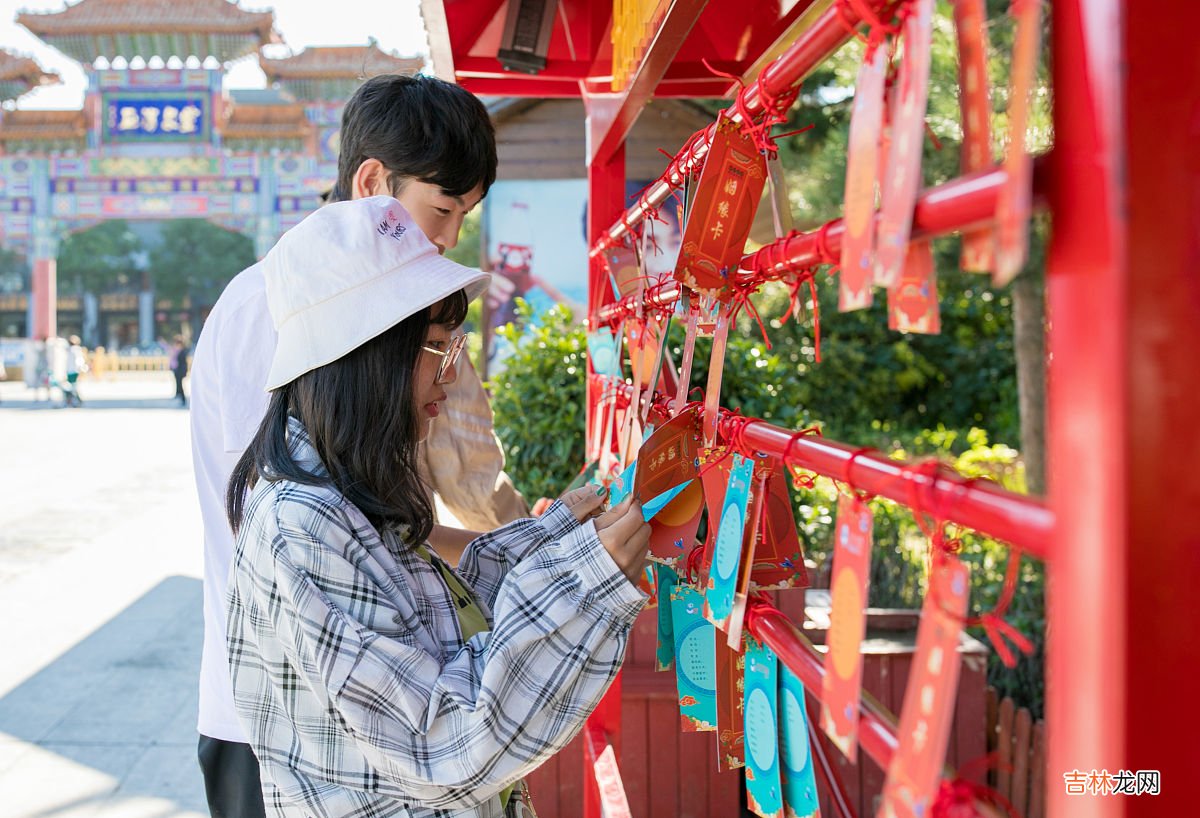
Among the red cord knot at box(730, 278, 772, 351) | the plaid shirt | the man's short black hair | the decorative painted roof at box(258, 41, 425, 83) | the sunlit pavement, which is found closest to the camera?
the plaid shirt

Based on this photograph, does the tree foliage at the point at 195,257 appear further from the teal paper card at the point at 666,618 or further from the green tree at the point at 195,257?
the teal paper card at the point at 666,618

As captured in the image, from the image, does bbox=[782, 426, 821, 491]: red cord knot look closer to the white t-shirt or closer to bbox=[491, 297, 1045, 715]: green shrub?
the white t-shirt

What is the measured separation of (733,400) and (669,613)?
2021mm

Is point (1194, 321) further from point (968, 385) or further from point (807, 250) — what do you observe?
point (968, 385)

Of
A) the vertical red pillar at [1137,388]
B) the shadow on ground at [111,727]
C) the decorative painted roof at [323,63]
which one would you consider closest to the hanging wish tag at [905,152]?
the vertical red pillar at [1137,388]

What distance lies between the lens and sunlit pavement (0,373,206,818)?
3.48 m

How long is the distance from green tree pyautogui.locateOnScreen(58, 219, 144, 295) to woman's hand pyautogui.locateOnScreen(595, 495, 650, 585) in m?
37.4

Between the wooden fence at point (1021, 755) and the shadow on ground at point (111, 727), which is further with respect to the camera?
the shadow on ground at point (111, 727)

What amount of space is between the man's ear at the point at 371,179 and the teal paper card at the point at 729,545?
91 centimetres

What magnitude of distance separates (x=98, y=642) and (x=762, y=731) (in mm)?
4576

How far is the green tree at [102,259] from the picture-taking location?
115 ft

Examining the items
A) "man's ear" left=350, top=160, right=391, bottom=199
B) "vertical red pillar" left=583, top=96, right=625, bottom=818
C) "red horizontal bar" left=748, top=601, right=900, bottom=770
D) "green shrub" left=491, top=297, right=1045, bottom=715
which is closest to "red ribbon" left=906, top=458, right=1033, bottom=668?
"red horizontal bar" left=748, top=601, right=900, bottom=770

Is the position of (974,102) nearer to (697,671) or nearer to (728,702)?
(728,702)

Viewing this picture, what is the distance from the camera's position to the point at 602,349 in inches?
91.6
